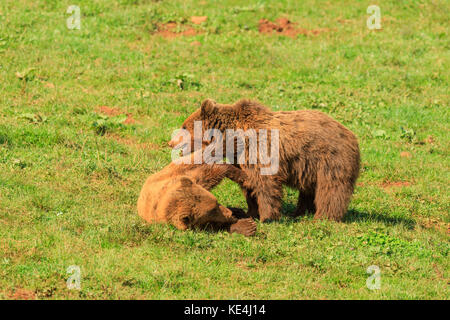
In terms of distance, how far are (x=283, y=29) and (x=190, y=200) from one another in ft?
32.7

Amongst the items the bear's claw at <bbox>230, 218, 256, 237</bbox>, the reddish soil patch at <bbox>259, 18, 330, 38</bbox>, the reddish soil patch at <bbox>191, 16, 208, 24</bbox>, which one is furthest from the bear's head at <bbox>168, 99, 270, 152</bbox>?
the reddish soil patch at <bbox>191, 16, 208, 24</bbox>

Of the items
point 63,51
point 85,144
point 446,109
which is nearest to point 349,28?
point 446,109

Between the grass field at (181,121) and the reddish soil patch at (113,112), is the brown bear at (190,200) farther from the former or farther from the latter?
the reddish soil patch at (113,112)

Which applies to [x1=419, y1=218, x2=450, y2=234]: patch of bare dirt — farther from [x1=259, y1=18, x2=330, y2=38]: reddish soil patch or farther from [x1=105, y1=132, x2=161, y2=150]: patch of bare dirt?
[x1=259, y1=18, x2=330, y2=38]: reddish soil patch

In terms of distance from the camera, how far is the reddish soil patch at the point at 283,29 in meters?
16.8

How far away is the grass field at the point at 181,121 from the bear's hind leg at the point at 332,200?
20 cm

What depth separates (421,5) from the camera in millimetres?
18141

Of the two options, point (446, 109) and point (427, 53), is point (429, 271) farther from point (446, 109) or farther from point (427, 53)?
point (427, 53)

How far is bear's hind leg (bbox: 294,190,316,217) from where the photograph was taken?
945 cm

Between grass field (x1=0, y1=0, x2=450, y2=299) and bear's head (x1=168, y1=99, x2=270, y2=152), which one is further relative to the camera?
bear's head (x1=168, y1=99, x2=270, y2=152)

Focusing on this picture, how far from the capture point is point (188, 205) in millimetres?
7988

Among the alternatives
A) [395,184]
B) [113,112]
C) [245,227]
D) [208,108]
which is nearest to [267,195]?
[245,227]

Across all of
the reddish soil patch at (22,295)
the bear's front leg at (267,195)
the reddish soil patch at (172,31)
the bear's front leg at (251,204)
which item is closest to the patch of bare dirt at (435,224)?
the bear's front leg at (267,195)

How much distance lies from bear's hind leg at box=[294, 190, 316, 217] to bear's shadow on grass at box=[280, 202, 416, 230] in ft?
0.39
